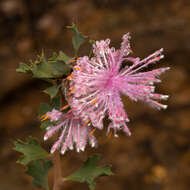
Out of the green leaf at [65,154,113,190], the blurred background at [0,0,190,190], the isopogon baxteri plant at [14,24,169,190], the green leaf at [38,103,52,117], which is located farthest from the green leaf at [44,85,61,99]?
the blurred background at [0,0,190,190]

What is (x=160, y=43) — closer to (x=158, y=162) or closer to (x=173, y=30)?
(x=173, y=30)

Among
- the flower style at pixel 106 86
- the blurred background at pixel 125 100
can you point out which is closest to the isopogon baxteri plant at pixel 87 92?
the flower style at pixel 106 86

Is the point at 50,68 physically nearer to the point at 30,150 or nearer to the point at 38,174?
the point at 30,150

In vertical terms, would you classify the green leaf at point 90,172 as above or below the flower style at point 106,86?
below

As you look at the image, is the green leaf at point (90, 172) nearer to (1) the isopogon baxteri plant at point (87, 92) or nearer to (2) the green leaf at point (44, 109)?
(1) the isopogon baxteri plant at point (87, 92)

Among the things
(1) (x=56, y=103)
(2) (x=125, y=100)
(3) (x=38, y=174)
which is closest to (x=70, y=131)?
(1) (x=56, y=103)

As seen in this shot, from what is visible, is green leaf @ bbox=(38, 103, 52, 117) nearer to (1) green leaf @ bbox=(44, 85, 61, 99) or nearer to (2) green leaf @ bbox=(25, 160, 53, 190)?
(1) green leaf @ bbox=(44, 85, 61, 99)

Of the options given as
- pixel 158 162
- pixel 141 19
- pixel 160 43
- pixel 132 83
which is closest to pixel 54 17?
pixel 141 19
